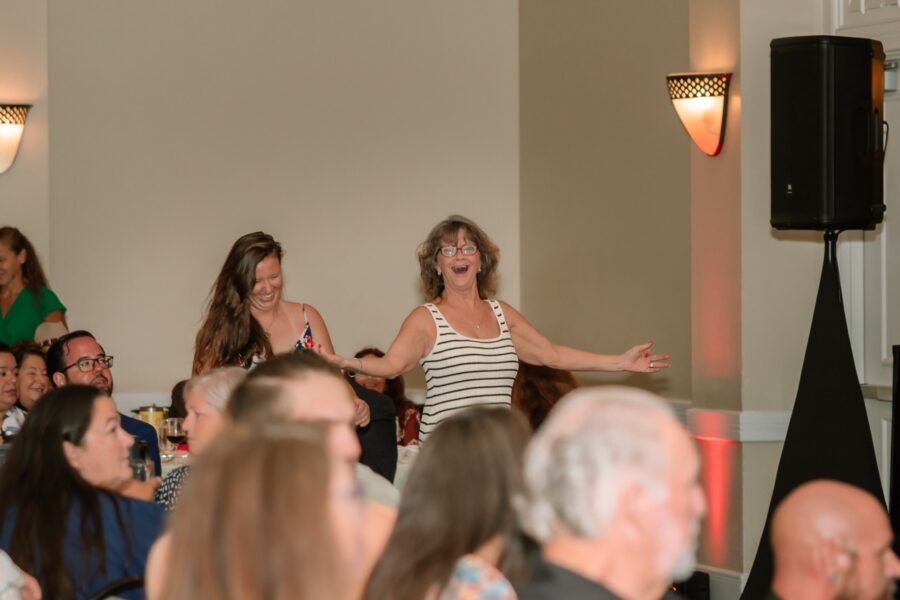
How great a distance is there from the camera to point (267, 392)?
7.93 ft

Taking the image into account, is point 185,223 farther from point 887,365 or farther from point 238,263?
point 887,365

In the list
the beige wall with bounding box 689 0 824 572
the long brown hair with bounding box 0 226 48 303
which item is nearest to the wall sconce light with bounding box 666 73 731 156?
the beige wall with bounding box 689 0 824 572

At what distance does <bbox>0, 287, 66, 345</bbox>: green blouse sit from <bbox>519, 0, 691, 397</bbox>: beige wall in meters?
2.68

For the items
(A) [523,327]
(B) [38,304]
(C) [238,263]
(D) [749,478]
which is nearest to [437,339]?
(A) [523,327]

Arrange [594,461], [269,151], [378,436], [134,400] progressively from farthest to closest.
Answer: [269,151] < [134,400] < [378,436] < [594,461]

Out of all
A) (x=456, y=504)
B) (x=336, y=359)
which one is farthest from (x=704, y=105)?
(x=456, y=504)

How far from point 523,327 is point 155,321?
3.21m

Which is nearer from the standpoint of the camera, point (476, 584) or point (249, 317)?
point (476, 584)

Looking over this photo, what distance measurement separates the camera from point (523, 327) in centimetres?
506

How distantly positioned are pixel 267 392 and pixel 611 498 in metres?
0.84

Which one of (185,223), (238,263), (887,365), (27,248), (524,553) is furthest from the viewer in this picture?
(185,223)

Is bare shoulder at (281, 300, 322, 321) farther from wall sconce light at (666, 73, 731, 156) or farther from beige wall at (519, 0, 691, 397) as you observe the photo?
beige wall at (519, 0, 691, 397)

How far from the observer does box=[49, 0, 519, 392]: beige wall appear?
7598mm

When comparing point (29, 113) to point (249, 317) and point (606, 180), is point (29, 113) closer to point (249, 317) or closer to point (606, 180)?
point (606, 180)
